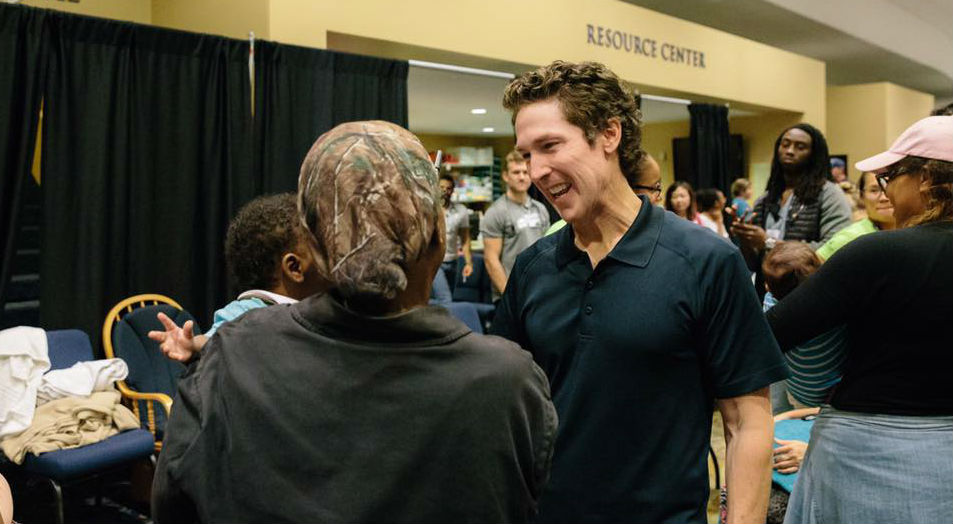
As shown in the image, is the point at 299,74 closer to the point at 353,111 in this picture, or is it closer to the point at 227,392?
the point at 353,111

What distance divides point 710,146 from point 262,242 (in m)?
7.10

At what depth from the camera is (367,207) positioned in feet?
2.53

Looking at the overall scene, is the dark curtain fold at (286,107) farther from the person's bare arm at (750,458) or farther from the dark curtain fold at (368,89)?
the person's bare arm at (750,458)

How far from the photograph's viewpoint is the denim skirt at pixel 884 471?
1539 millimetres

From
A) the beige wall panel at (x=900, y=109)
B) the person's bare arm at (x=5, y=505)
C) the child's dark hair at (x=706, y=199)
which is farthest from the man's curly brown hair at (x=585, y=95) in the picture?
the beige wall panel at (x=900, y=109)

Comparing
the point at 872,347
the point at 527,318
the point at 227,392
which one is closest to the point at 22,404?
the point at 527,318

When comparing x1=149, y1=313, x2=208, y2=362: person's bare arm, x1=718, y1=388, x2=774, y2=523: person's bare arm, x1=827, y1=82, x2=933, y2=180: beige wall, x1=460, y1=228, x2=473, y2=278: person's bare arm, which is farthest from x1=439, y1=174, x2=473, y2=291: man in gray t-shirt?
x1=827, y1=82, x2=933, y2=180: beige wall

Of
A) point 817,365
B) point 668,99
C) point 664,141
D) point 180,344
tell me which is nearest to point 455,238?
point 668,99

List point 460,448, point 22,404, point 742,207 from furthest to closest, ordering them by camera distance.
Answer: point 742,207 → point 22,404 → point 460,448

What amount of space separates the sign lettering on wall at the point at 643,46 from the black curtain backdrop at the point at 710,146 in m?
0.49

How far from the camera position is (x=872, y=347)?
62.1 inches

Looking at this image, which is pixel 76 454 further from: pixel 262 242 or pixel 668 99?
pixel 668 99

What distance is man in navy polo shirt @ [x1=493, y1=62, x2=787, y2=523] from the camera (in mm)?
1255

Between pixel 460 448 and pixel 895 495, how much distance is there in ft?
3.87
